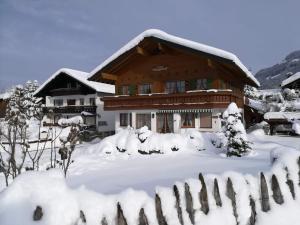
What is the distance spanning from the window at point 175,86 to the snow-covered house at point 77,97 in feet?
43.7

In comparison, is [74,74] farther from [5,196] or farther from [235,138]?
[5,196]

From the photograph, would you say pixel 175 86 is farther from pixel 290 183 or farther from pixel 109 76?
pixel 290 183

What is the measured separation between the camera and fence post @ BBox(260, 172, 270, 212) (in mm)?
5016

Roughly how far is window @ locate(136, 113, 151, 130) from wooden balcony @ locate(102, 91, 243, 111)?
100 cm

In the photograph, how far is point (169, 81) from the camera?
2842 centimetres

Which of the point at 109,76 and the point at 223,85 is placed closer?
the point at 223,85

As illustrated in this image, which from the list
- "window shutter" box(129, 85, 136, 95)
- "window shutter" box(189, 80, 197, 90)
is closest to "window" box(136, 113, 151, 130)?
"window shutter" box(129, 85, 136, 95)

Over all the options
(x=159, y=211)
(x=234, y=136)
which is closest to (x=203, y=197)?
(x=159, y=211)

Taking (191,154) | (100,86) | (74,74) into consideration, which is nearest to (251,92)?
(100,86)

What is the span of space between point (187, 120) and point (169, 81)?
451 centimetres

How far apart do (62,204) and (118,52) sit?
24887 millimetres

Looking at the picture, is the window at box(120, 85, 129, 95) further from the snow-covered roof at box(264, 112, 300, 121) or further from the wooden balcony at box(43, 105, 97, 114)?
the snow-covered roof at box(264, 112, 300, 121)

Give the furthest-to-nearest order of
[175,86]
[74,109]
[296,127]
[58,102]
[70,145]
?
[58,102] < [74,109] < [175,86] < [296,127] < [70,145]

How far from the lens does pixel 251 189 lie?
5008mm
